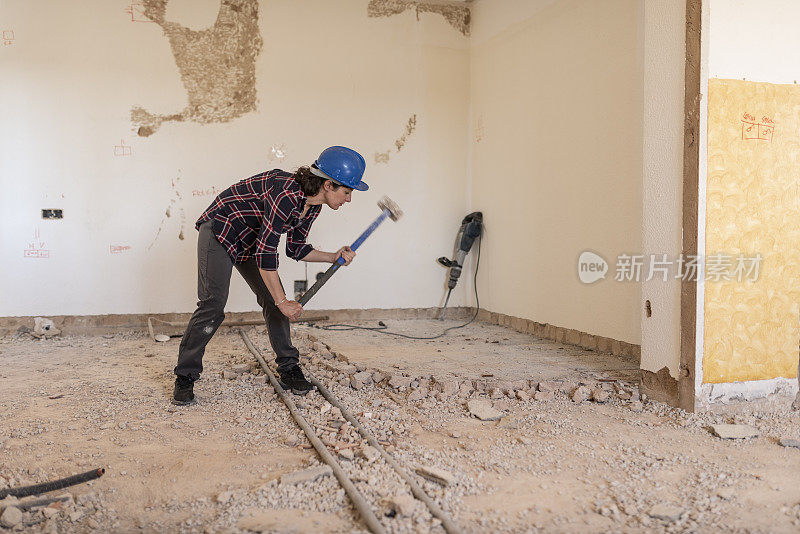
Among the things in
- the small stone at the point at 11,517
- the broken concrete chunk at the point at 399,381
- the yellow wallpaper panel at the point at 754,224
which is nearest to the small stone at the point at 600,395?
the yellow wallpaper panel at the point at 754,224

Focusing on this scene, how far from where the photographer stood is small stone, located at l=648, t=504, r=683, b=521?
1807 millimetres

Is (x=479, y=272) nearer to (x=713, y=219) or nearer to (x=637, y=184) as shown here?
(x=637, y=184)

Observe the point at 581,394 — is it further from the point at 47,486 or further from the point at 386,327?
the point at 386,327

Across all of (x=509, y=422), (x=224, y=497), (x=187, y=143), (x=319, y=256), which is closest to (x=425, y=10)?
(x=187, y=143)

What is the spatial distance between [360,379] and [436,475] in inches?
52.2

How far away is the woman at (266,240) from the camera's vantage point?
2785mm

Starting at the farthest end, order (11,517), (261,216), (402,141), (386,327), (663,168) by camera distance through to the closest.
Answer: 1. (402,141)
2. (386,327)
3. (261,216)
4. (663,168)
5. (11,517)

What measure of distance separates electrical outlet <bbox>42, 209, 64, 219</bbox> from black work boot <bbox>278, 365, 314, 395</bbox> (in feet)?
9.78

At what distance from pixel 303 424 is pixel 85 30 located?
4111 mm

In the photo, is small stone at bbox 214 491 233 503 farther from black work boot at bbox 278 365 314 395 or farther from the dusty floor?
black work boot at bbox 278 365 314 395

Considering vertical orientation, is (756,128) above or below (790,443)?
above

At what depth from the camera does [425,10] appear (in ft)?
18.9

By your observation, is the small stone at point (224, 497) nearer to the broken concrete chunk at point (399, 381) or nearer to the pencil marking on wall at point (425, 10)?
the broken concrete chunk at point (399, 381)

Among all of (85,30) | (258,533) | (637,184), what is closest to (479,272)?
(637,184)
